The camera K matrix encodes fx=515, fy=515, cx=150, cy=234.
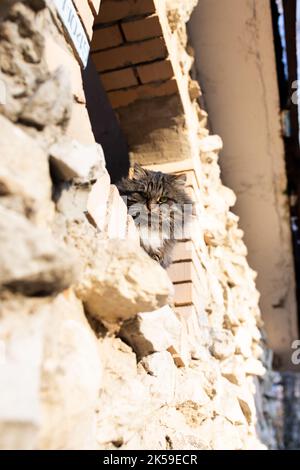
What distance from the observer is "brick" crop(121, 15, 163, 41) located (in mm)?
1970

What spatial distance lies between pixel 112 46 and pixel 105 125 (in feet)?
3.15

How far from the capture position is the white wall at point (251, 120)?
97.4 inches

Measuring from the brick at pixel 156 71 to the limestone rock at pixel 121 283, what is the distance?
1354 millimetres

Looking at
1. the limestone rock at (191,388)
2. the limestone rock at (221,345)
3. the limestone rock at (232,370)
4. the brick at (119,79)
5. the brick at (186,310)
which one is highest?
the brick at (119,79)

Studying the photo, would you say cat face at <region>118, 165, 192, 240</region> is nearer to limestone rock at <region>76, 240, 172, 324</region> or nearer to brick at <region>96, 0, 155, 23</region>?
brick at <region>96, 0, 155, 23</region>

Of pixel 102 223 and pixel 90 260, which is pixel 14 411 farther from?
pixel 102 223

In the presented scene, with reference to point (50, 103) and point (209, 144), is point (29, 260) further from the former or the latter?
point (209, 144)

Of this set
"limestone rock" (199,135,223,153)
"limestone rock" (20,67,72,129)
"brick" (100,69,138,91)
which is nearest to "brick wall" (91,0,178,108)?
"brick" (100,69,138,91)

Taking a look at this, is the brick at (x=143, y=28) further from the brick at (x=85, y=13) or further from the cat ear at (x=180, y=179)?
the brick at (x=85, y=13)

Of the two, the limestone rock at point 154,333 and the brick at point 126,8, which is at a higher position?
the brick at point 126,8

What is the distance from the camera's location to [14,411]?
0.59 m

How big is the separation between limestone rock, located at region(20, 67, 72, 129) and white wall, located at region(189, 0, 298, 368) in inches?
71.0

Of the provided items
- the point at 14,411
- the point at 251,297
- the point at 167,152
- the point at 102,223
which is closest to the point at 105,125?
the point at 167,152

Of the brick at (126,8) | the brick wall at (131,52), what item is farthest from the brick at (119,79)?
the brick at (126,8)
